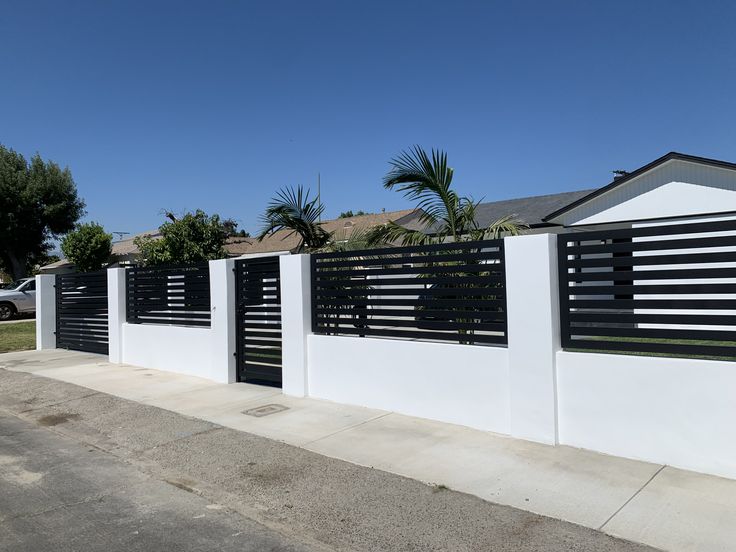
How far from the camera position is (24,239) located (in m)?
34.2

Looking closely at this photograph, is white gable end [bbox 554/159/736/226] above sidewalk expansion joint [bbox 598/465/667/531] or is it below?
above

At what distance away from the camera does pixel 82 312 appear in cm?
1375

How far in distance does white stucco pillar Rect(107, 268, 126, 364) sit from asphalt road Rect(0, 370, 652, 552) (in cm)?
540

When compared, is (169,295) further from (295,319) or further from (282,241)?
(282,241)

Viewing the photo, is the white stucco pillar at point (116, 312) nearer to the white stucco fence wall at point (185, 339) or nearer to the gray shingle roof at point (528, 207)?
the white stucco fence wall at point (185, 339)

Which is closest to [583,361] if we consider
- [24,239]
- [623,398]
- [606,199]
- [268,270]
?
[623,398]

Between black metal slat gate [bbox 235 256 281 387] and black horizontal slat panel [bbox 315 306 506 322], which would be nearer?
black horizontal slat panel [bbox 315 306 506 322]

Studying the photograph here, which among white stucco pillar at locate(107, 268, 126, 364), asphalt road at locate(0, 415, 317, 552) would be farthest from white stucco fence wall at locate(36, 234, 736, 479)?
white stucco pillar at locate(107, 268, 126, 364)

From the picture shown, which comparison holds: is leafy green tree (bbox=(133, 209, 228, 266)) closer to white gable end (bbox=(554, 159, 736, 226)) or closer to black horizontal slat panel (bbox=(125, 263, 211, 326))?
black horizontal slat panel (bbox=(125, 263, 211, 326))

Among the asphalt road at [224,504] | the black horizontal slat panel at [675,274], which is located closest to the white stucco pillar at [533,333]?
the black horizontal slat panel at [675,274]

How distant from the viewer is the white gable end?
12.8 m

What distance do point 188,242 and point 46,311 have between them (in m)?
5.46

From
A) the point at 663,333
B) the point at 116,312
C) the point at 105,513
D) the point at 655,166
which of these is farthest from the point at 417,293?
the point at 655,166

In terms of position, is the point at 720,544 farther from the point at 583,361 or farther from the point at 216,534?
the point at 216,534
